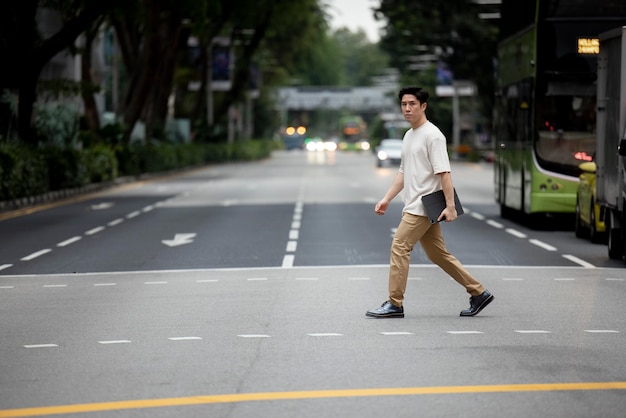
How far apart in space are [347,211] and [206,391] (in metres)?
22.7

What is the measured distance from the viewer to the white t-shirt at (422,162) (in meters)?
12.0

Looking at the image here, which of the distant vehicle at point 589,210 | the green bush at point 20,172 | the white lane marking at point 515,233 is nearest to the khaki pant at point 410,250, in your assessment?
the distant vehicle at point 589,210

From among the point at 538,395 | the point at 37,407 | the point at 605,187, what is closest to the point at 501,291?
the point at 605,187

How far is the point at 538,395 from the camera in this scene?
846cm

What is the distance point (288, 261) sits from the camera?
18734mm

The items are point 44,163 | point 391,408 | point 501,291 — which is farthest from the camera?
point 44,163

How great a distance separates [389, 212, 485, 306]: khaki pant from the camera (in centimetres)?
1215

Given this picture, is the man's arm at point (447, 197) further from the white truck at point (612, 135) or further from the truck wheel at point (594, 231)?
the truck wheel at point (594, 231)

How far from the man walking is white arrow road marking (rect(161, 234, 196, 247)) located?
382 inches

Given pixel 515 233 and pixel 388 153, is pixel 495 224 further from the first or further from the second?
pixel 388 153

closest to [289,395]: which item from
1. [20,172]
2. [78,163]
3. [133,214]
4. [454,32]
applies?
[133,214]

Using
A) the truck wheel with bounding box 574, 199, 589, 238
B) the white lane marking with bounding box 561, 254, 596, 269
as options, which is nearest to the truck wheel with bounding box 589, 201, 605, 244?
the truck wheel with bounding box 574, 199, 589, 238

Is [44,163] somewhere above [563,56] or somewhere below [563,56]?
below

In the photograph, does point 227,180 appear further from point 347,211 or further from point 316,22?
point 316,22
